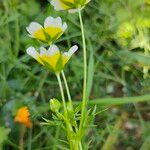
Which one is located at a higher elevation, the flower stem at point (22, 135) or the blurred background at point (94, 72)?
the blurred background at point (94, 72)

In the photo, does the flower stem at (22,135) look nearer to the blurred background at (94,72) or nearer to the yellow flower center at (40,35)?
the blurred background at (94,72)

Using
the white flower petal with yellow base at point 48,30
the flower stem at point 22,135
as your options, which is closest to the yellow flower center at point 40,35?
the white flower petal with yellow base at point 48,30

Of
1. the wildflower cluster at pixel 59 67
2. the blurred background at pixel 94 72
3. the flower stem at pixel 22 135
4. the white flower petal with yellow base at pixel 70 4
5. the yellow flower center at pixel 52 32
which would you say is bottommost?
the flower stem at pixel 22 135

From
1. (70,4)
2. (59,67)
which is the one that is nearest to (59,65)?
(59,67)

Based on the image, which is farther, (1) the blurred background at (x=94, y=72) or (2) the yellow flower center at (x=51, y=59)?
(1) the blurred background at (x=94, y=72)

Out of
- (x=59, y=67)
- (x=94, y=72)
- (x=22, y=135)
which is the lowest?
(x=22, y=135)

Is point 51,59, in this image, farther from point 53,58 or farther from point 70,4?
point 70,4

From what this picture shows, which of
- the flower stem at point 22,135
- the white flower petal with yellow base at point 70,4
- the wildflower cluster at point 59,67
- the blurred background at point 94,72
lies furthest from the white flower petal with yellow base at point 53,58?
the flower stem at point 22,135

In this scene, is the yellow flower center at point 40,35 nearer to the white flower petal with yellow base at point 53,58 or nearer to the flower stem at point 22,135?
the white flower petal with yellow base at point 53,58

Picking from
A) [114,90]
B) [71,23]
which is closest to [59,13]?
[71,23]
